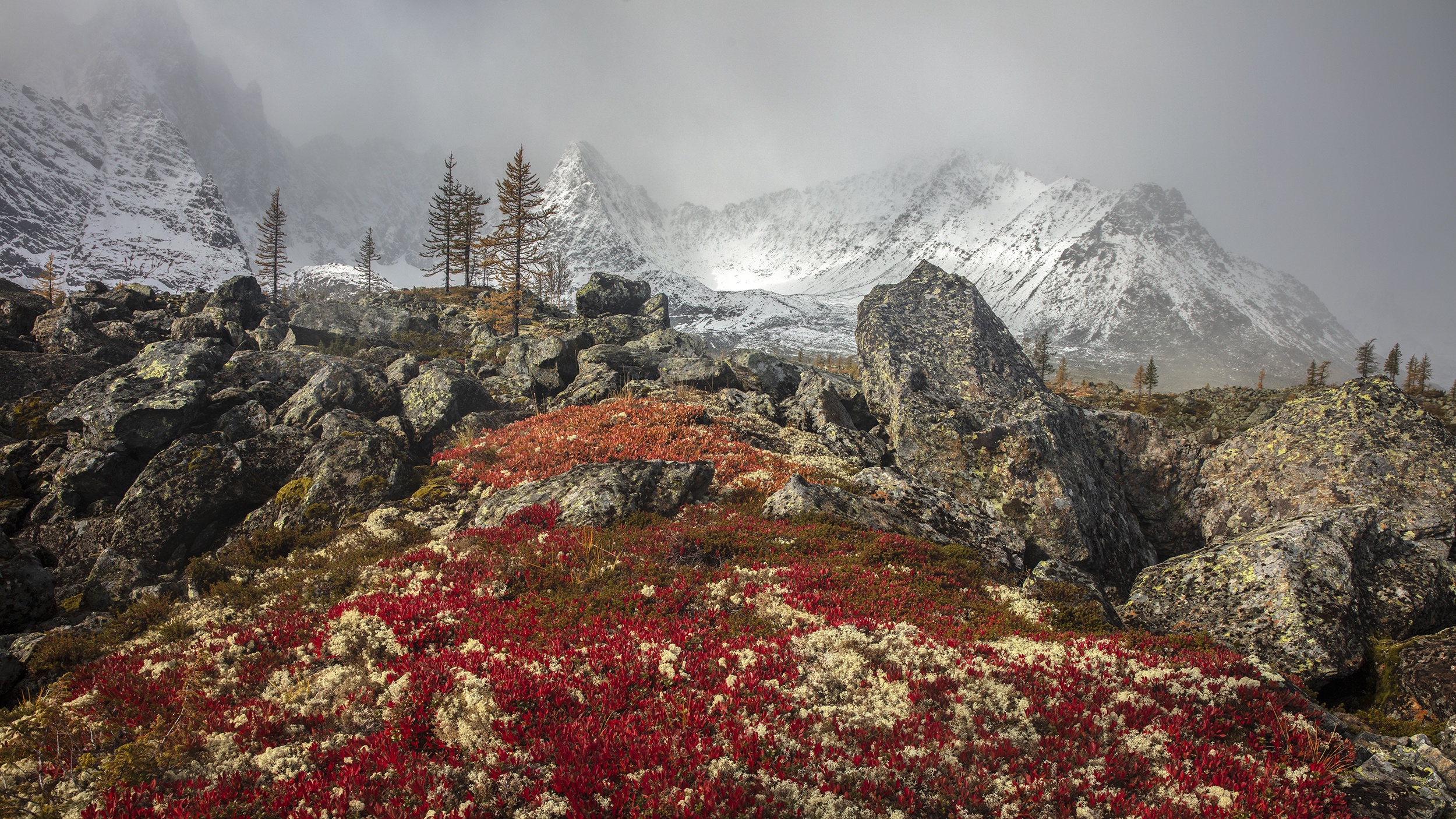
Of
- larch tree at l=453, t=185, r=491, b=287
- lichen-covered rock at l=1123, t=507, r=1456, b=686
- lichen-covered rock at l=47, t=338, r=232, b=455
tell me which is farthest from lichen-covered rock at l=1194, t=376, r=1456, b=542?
larch tree at l=453, t=185, r=491, b=287

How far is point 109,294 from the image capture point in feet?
123

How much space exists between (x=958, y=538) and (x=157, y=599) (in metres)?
16.8

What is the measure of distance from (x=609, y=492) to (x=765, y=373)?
1552 centimetres

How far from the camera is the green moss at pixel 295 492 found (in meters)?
15.4

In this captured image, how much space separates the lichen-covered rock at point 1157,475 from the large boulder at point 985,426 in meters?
0.74

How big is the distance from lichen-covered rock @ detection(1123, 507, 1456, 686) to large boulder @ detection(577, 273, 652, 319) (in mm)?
53672

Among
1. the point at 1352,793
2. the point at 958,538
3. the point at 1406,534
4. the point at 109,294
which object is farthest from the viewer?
the point at 109,294

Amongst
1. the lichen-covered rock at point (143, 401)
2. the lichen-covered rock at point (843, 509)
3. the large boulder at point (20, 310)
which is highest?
the large boulder at point (20, 310)

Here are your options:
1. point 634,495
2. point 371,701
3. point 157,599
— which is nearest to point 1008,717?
point 371,701

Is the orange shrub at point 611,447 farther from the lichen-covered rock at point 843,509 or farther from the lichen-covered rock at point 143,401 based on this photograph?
the lichen-covered rock at point 143,401

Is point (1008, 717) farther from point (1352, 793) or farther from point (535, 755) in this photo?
point (535, 755)

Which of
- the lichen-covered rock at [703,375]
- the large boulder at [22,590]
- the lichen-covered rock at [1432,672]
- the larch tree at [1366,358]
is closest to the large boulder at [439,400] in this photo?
the lichen-covered rock at [703,375]

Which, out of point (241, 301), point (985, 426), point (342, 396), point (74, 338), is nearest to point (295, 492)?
point (342, 396)

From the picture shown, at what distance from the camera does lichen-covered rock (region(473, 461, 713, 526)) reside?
44.5 feet
